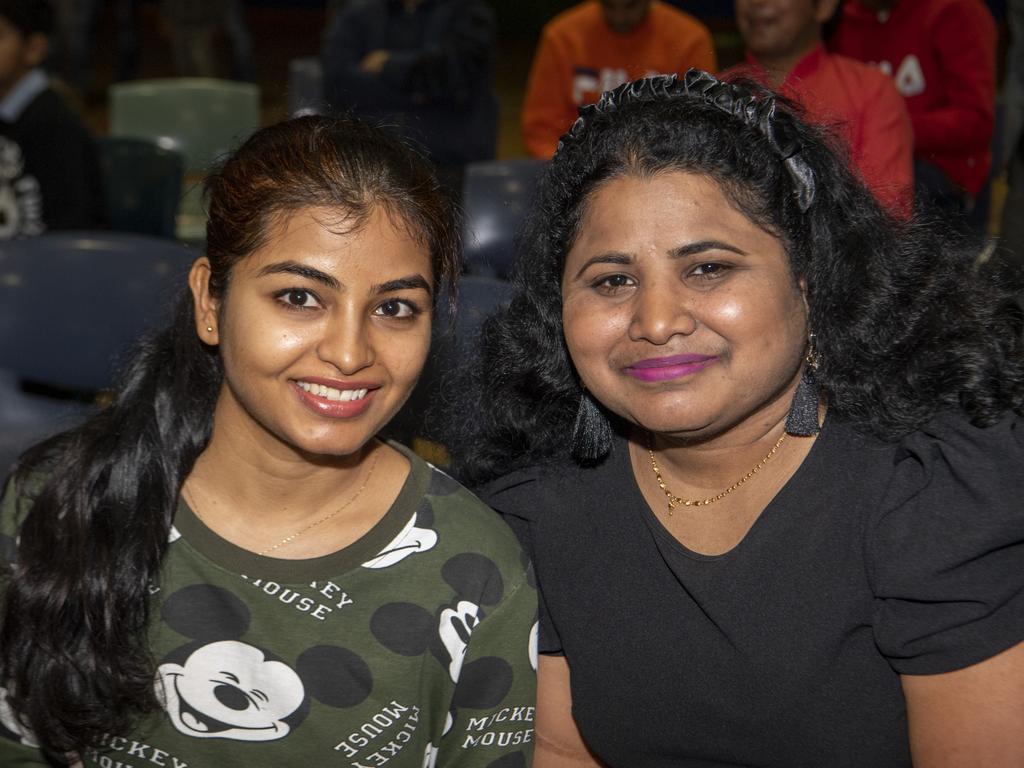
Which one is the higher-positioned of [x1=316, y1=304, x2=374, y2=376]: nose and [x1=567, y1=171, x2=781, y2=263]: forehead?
[x1=567, y1=171, x2=781, y2=263]: forehead

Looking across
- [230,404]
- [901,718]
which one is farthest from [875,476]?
[230,404]

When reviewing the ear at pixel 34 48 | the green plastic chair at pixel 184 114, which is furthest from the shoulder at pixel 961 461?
the green plastic chair at pixel 184 114

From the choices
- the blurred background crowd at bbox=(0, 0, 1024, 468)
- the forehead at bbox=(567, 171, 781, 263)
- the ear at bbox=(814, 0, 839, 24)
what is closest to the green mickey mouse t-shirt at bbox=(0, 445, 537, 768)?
the forehead at bbox=(567, 171, 781, 263)

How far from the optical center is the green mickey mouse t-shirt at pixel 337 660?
4.79ft

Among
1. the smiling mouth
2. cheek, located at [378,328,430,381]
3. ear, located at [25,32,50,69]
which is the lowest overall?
the smiling mouth

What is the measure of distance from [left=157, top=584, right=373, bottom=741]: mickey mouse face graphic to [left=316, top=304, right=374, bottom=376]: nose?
13.2 inches

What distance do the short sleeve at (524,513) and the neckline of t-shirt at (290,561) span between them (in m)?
0.16

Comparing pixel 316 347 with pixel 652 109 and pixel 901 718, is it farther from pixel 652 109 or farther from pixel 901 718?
pixel 901 718

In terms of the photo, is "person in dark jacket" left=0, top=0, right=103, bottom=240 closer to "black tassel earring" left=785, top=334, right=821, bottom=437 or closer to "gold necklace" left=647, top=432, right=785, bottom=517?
"gold necklace" left=647, top=432, right=785, bottom=517

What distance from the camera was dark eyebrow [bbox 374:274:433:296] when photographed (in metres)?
1.41

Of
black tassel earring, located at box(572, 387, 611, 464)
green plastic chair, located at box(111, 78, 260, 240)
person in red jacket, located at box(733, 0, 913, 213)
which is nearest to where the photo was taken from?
black tassel earring, located at box(572, 387, 611, 464)

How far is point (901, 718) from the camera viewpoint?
141 centimetres

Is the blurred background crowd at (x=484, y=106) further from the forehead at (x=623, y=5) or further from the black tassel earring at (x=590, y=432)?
the black tassel earring at (x=590, y=432)

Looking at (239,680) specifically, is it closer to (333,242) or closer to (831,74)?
(333,242)
